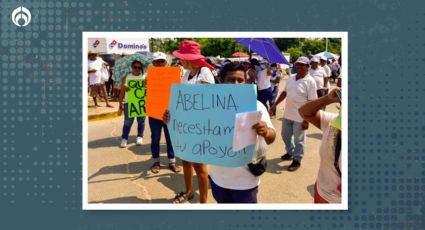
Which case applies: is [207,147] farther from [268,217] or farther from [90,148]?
[90,148]

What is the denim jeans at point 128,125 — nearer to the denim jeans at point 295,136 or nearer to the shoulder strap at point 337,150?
the denim jeans at point 295,136

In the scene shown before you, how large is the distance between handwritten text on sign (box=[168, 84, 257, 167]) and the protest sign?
2.77 ft

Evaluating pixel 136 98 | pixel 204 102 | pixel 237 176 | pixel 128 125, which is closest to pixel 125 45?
pixel 128 125

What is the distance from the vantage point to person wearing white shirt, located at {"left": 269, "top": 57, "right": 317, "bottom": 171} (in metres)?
5.08

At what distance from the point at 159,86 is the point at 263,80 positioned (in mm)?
4488

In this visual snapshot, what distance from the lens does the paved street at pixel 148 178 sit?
4.36 meters

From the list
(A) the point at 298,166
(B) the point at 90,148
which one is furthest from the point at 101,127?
(A) the point at 298,166

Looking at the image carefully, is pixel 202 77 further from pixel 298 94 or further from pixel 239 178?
pixel 298 94

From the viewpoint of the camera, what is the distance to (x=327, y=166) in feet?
8.22

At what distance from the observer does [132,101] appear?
4902 millimetres

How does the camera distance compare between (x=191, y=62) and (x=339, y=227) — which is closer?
(x=339, y=227)

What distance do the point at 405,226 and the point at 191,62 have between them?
2262mm

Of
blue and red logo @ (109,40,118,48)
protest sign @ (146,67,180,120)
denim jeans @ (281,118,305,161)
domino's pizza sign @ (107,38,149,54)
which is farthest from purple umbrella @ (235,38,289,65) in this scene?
blue and red logo @ (109,40,118,48)

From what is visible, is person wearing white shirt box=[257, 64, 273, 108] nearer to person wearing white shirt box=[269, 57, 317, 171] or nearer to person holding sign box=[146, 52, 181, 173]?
person wearing white shirt box=[269, 57, 317, 171]
